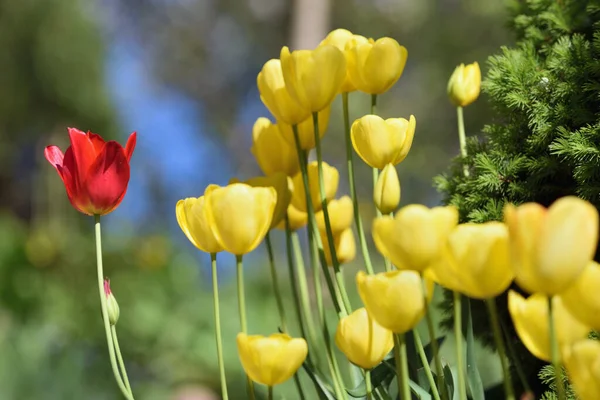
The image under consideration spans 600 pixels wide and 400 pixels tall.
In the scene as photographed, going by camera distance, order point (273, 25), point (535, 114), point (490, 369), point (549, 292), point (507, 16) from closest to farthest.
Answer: point (549, 292) < point (535, 114) < point (507, 16) < point (490, 369) < point (273, 25)

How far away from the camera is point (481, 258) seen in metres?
0.33

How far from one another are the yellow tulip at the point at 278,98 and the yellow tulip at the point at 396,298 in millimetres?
203

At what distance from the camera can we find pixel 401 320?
358 millimetres

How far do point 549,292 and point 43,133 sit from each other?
6.98m

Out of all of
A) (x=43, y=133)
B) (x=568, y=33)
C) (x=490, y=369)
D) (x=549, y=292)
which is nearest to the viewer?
(x=549, y=292)

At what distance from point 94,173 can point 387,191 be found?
0.22 metres

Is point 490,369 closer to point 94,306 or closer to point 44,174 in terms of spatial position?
point 94,306

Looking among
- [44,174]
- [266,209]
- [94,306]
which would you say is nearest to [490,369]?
[266,209]

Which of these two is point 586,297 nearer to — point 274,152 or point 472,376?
point 472,376

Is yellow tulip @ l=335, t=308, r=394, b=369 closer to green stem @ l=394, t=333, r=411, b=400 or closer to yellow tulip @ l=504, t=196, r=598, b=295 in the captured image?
green stem @ l=394, t=333, r=411, b=400

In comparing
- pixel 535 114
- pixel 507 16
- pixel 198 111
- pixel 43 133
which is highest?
pixel 198 111

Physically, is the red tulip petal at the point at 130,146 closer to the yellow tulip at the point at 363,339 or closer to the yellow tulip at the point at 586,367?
the yellow tulip at the point at 363,339

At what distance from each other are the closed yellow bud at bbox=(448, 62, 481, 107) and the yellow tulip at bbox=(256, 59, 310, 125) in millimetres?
198

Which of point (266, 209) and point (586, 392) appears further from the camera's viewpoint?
A: point (266, 209)
